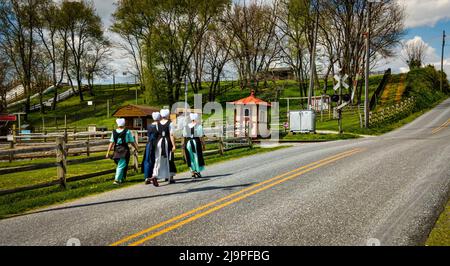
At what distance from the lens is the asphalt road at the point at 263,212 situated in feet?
17.4

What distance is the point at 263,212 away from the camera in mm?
6461

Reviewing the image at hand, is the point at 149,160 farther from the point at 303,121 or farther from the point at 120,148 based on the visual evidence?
the point at 303,121

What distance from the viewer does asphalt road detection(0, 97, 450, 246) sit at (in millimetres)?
Answer: 5305

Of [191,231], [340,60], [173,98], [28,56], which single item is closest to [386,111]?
[340,60]

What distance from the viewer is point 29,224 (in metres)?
6.51

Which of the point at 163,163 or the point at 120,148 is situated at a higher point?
the point at 120,148

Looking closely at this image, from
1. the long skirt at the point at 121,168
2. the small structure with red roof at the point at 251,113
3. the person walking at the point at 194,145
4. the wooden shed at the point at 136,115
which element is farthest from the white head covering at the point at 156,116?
the wooden shed at the point at 136,115

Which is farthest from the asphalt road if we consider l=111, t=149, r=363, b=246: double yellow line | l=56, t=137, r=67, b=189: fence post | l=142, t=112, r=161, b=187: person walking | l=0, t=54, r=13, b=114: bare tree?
l=0, t=54, r=13, b=114: bare tree

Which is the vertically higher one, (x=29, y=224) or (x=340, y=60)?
(x=340, y=60)

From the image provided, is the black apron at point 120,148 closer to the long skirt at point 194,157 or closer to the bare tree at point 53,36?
the long skirt at point 194,157

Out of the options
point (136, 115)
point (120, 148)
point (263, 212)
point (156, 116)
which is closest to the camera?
point (263, 212)

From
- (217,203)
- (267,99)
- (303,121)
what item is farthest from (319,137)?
(267,99)

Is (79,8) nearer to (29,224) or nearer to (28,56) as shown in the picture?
(28,56)

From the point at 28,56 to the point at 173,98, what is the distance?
2178 centimetres
